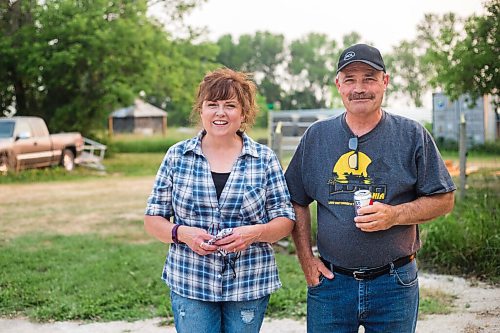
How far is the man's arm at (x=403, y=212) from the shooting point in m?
2.58

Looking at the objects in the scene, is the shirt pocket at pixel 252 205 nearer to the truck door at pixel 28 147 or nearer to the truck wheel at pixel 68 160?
the truck door at pixel 28 147

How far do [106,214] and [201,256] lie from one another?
858 centimetres

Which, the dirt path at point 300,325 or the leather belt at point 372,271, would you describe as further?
the dirt path at point 300,325

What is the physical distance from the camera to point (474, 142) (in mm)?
11797

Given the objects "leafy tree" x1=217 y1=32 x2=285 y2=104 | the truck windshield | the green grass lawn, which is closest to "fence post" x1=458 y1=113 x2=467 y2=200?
the green grass lawn

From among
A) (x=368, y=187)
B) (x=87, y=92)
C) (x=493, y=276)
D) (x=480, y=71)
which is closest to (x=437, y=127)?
(x=87, y=92)

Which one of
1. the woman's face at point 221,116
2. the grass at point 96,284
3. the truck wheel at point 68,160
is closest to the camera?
the woman's face at point 221,116

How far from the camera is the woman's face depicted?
281 cm

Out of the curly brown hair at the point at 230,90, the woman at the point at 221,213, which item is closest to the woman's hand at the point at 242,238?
the woman at the point at 221,213

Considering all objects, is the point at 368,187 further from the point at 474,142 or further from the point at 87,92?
the point at 87,92

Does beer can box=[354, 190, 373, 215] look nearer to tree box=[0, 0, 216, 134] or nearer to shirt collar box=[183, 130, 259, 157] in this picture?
shirt collar box=[183, 130, 259, 157]

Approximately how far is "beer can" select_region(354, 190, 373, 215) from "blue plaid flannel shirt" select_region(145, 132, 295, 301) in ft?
1.20

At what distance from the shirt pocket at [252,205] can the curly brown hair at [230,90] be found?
346mm

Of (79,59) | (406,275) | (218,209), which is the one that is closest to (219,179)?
(218,209)
